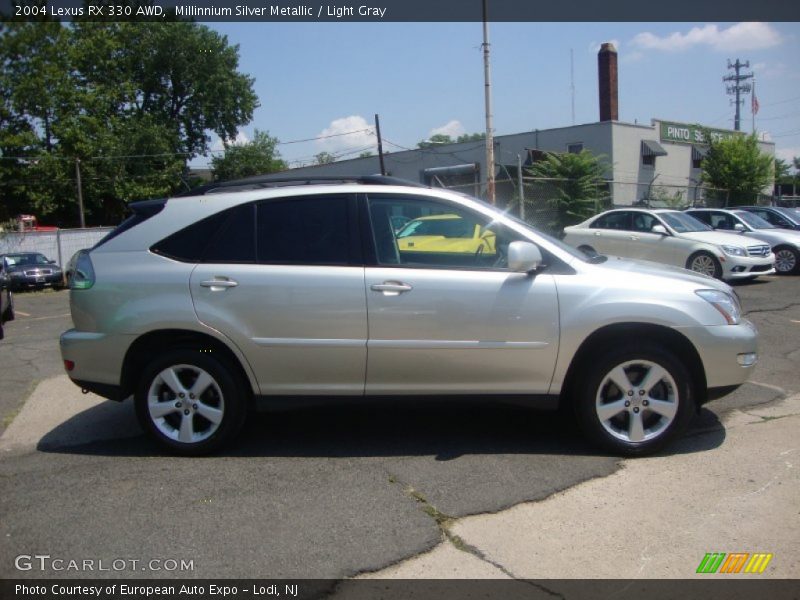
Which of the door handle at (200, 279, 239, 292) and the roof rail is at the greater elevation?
the roof rail

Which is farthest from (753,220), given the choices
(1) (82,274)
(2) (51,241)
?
(2) (51,241)

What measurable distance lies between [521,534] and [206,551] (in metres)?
1.58

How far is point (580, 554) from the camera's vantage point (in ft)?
10.8

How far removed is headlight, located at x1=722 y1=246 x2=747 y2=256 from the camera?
1311 cm

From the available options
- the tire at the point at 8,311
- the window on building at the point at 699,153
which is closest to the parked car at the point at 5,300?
the tire at the point at 8,311

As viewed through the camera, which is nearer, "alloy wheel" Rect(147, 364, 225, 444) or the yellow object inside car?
"alloy wheel" Rect(147, 364, 225, 444)

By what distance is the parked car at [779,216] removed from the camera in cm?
1788

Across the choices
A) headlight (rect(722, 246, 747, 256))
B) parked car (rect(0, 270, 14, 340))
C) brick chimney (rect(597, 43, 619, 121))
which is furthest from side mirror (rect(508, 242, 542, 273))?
brick chimney (rect(597, 43, 619, 121))

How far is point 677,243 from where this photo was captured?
44.1ft

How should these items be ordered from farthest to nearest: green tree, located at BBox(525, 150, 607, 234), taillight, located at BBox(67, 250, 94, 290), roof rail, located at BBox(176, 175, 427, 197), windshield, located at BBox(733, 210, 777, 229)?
green tree, located at BBox(525, 150, 607, 234) → windshield, located at BBox(733, 210, 777, 229) → roof rail, located at BBox(176, 175, 427, 197) → taillight, located at BBox(67, 250, 94, 290)

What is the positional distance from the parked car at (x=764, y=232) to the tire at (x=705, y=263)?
2.30 meters

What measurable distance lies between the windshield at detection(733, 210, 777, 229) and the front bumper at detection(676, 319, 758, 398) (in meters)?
13.6

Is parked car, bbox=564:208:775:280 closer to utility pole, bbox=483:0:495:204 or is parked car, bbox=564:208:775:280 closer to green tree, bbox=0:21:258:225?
utility pole, bbox=483:0:495:204

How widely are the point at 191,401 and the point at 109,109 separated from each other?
4771 cm
